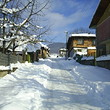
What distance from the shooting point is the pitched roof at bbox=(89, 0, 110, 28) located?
59.7ft

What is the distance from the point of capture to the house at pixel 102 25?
1883 centimetres

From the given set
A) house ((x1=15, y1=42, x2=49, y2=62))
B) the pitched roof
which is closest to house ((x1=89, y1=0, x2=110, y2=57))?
the pitched roof

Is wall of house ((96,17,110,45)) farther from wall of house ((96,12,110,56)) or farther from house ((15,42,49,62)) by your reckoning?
house ((15,42,49,62))

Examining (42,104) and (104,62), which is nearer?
(42,104)

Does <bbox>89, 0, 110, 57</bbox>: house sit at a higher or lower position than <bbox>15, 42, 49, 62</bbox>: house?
higher

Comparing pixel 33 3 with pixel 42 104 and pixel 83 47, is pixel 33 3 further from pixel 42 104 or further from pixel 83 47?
pixel 83 47

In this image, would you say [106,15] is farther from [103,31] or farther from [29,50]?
[29,50]

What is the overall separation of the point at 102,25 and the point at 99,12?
1.76 m

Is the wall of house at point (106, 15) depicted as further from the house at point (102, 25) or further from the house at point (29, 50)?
the house at point (29, 50)

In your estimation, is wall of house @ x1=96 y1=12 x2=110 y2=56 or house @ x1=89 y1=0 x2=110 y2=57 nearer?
house @ x1=89 y1=0 x2=110 y2=57

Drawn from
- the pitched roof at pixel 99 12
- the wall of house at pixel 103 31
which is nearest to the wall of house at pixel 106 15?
the pitched roof at pixel 99 12

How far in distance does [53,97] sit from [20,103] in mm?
1790

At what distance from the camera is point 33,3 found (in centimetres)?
1534

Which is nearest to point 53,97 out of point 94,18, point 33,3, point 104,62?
point 104,62
